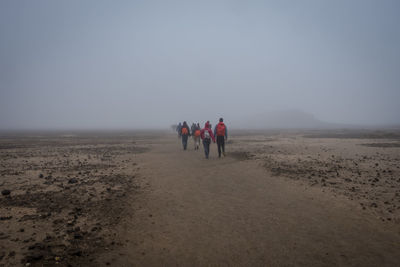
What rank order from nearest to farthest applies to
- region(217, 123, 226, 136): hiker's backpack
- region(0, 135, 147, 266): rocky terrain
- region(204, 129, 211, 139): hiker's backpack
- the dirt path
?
the dirt path
region(0, 135, 147, 266): rocky terrain
region(217, 123, 226, 136): hiker's backpack
region(204, 129, 211, 139): hiker's backpack

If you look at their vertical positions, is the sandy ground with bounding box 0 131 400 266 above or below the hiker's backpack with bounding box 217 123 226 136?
below

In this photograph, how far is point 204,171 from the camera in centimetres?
1216

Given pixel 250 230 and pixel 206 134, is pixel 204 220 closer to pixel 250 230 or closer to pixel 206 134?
pixel 250 230

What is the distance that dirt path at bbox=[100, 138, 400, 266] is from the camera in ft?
14.0

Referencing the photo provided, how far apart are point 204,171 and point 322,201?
20.1 ft

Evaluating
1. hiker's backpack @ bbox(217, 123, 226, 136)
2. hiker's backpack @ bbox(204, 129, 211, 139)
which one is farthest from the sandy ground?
hiker's backpack @ bbox(204, 129, 211, 139)

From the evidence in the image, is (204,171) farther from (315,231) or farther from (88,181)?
(315,231)

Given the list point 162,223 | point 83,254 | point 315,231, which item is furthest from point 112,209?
point 315,231

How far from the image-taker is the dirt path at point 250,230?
428 cm

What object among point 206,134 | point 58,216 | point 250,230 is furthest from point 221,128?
point 58,216

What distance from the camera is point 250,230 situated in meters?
5.36

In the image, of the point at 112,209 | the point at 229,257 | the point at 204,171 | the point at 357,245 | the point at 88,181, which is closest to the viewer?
the point at 229,257

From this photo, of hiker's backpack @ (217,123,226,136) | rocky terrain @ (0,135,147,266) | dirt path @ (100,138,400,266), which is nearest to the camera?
dirt path @ (100,138,400,266)

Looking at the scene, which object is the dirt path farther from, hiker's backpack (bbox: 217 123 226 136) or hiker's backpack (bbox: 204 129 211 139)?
hiker's backpack (bbox: 204 129 211 139)
